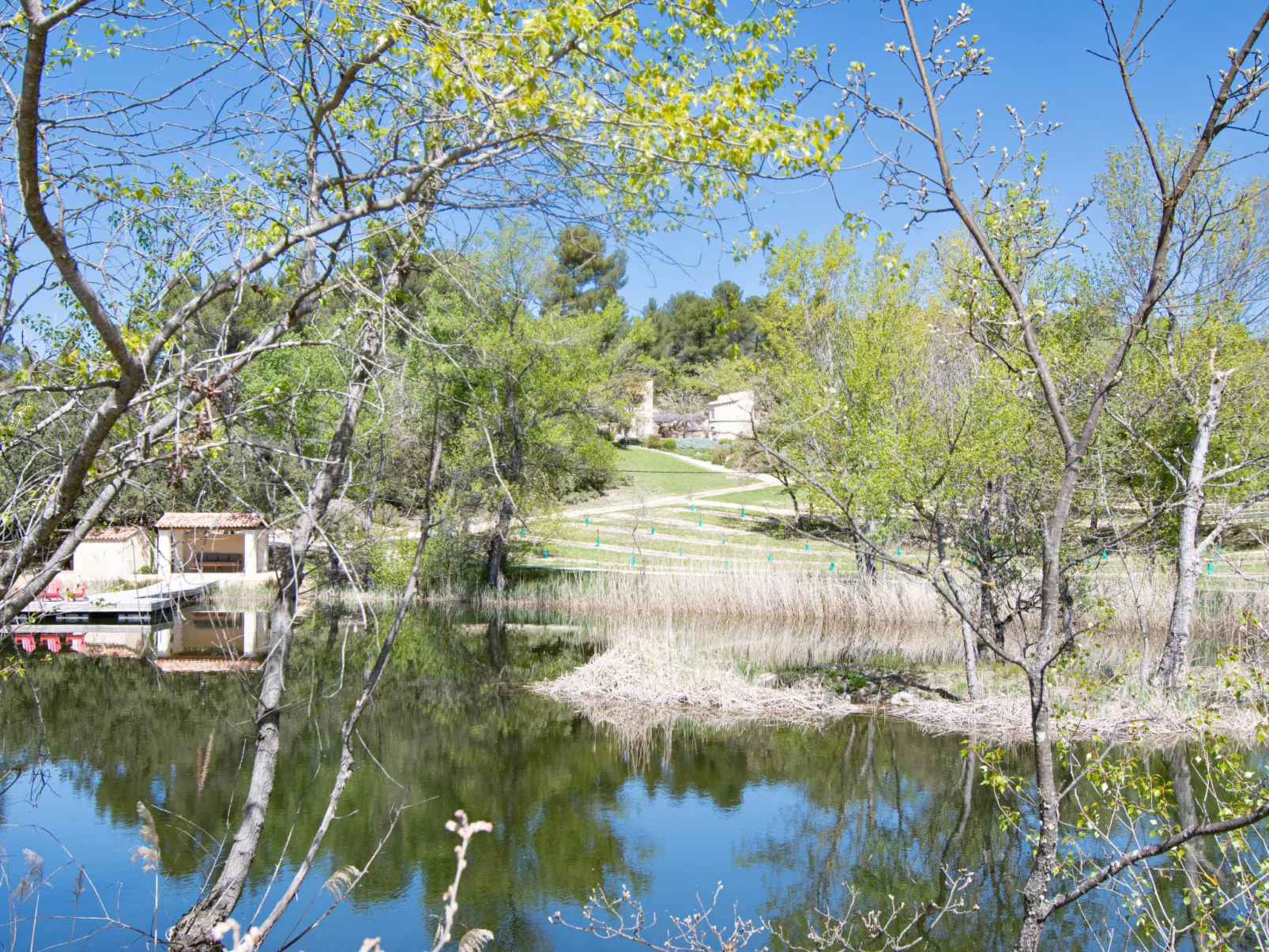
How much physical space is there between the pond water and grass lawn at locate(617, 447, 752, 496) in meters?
22.1

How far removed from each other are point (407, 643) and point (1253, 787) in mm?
16256

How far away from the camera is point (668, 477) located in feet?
134

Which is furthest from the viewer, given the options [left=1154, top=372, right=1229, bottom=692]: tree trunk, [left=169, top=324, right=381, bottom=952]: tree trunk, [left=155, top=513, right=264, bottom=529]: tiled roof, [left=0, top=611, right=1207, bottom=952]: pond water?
[left=1154, top=372, right=1229, bottom=692]: tree trunk

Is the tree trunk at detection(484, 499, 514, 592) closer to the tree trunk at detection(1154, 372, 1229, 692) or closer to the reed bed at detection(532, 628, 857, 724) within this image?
the reed bed at detection(532, 628, 857, 724)

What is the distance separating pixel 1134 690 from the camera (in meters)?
12.7

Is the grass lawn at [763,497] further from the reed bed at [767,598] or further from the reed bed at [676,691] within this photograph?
the reed bed at [676,691]

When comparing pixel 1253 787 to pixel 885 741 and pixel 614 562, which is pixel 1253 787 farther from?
pixel 614 562

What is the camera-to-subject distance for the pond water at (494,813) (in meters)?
7.94

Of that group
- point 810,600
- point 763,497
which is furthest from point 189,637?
point 763,497

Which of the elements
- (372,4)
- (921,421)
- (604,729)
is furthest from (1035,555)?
(372,4)

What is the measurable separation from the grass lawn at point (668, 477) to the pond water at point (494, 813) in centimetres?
2214

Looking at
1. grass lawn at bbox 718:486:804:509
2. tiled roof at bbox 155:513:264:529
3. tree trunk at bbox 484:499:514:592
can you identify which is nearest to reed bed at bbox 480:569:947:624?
tree trunk at bbox 484:499:514:592

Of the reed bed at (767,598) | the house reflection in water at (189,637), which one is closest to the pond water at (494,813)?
the house reflection in water at (189,637)

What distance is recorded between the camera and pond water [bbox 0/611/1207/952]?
7.94 metres
